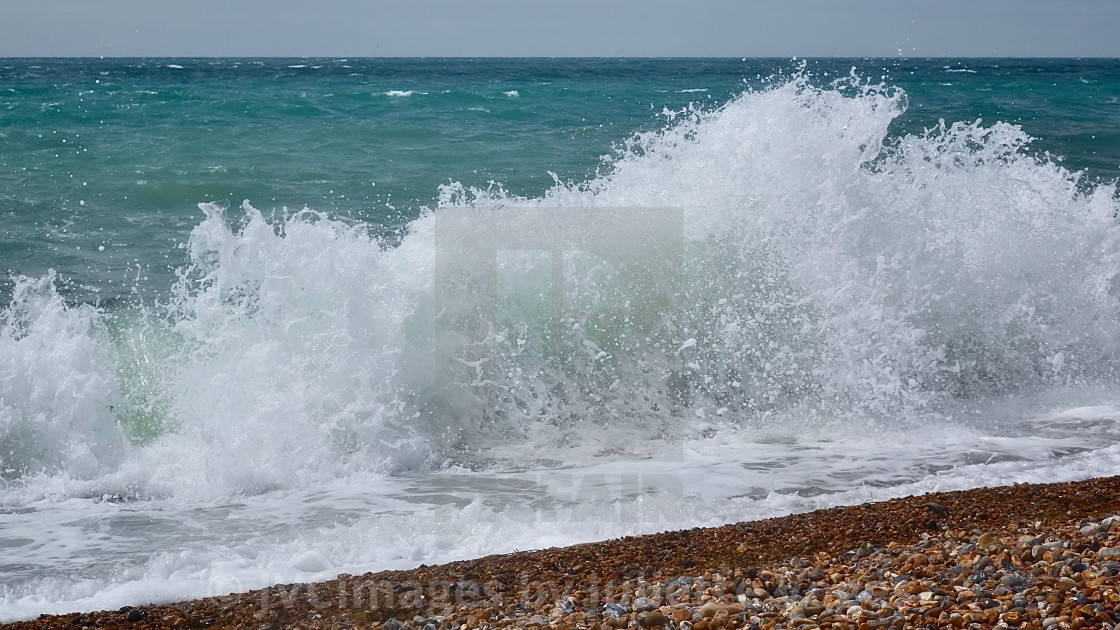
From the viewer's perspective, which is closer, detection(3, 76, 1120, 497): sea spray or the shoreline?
the shoreline

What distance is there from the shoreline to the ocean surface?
42 cm

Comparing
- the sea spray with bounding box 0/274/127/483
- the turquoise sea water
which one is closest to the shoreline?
the sea spray with bounding box 0/274/127/483

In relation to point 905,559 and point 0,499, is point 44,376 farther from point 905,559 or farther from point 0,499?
point 905,559

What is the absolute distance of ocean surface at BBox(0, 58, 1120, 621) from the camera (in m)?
4.52

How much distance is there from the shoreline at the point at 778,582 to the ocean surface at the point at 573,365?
42 centimetres

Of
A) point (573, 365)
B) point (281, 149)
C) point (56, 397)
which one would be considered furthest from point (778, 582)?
point (281, 149)

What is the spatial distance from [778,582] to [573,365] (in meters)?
3.59

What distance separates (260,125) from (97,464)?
14650 millimetres

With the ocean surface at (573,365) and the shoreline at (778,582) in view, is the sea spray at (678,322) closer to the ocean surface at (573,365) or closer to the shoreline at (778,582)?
the ocean surface at (573,365)

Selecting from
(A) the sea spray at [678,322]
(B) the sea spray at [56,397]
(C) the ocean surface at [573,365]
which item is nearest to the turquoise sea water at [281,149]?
(C) the ocean surface at [573,365]

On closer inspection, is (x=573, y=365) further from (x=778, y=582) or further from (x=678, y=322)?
(x=778, y=582)

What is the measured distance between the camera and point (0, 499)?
4918 mm

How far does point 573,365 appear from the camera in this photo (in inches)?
257

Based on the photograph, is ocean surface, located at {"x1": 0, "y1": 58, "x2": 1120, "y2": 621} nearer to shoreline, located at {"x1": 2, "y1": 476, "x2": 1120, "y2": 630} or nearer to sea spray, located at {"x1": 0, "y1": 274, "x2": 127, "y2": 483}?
sea spray, located at {"x1": 0, "y1": 274, "x2": 127, "y2": 483}
